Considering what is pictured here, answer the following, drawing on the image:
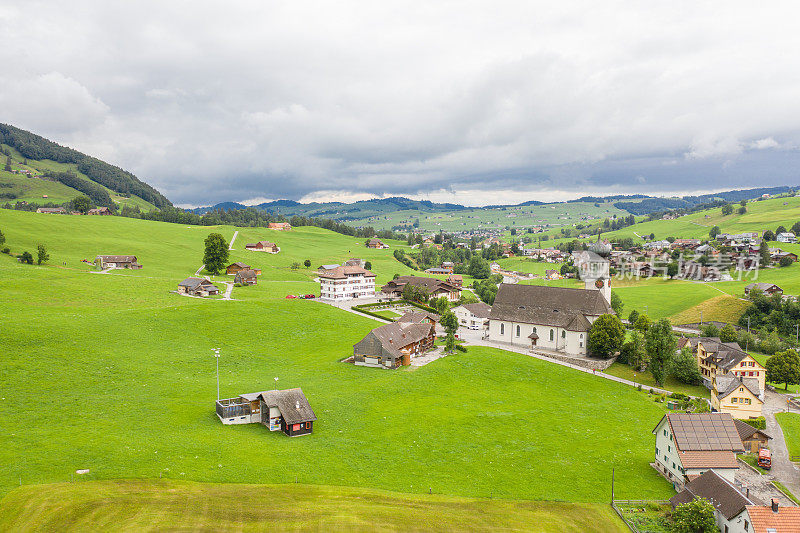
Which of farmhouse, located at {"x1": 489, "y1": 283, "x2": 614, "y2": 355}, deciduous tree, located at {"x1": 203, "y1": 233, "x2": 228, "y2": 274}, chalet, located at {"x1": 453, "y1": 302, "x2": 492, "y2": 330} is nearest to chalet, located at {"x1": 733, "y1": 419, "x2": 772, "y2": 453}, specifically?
farmhouse, located at {"x1": 489, "y1": 283, "x2": 614, "y2": 355}

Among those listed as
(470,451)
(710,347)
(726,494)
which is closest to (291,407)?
(470,451)

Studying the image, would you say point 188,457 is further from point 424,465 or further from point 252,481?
point 424,465

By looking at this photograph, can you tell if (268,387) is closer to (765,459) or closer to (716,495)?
(716,495)

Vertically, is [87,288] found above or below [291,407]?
above

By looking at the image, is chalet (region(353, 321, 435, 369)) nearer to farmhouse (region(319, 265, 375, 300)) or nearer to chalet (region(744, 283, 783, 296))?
farmhouse (region(319, 265, 375, 300))

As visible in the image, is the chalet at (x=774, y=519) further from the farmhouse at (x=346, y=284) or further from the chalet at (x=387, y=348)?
the farmhouse at (x=346, y=284)

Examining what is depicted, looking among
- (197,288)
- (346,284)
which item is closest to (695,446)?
(346,284)

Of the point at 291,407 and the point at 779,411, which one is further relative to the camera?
the point at 779,411

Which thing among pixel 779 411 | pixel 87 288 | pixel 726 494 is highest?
pixel 87 288
